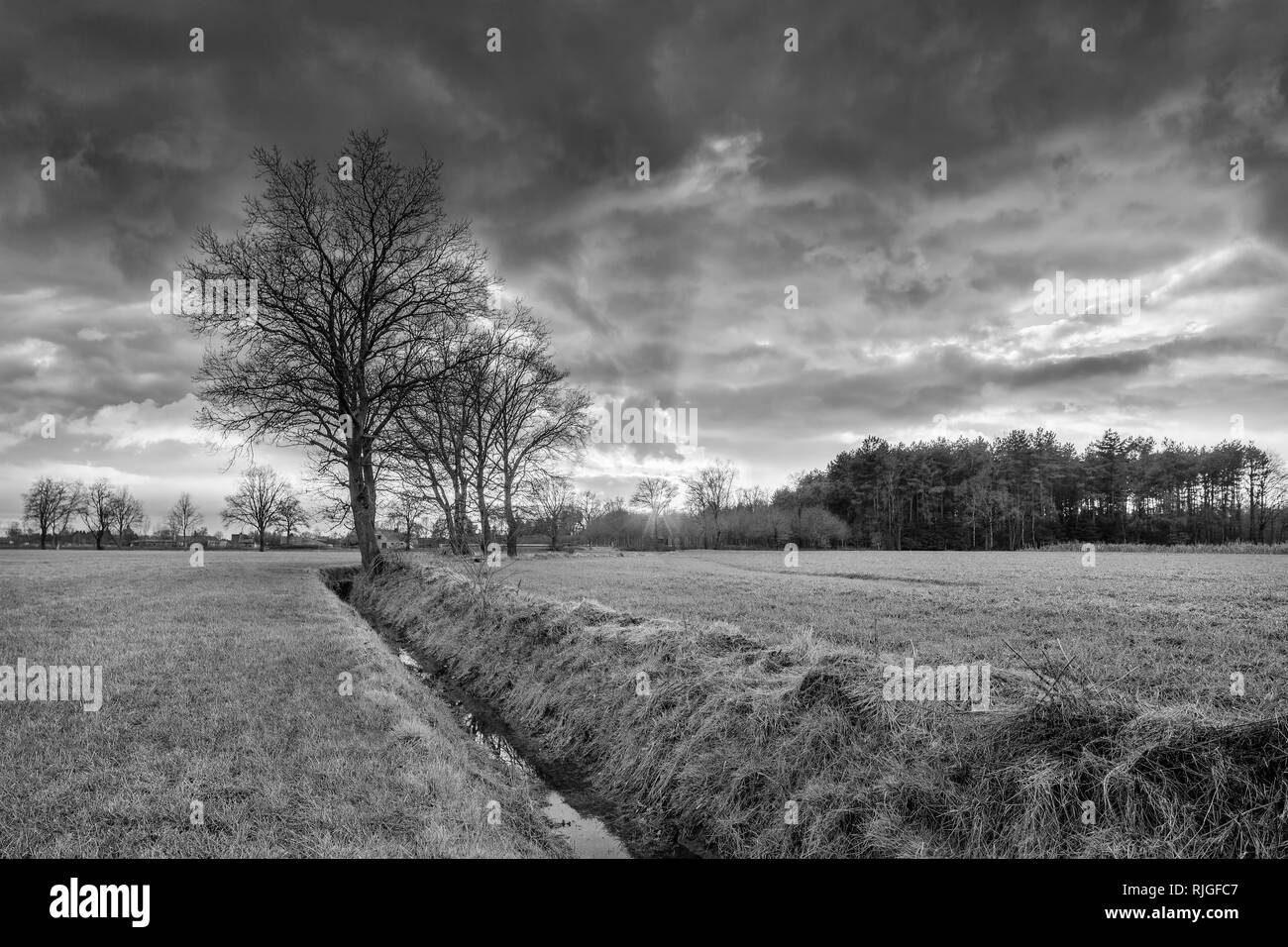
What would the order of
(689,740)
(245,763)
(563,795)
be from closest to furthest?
1. (245,763)
2. (689,740)
3. (563,795)

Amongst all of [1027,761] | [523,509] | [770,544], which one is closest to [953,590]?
[1027,761]

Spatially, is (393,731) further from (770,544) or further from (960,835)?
(770,544)

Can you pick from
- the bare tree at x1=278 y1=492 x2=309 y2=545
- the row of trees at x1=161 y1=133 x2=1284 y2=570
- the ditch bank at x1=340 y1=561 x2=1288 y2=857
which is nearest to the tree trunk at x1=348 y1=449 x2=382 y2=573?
the row of trees at x1=161 y1=133 x2=1284 y2=570

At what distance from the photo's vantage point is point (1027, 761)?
4410mm

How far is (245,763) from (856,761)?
18.5 feet

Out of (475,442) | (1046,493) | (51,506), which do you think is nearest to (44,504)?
(51,506)

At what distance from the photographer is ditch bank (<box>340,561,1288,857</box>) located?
3.87 m

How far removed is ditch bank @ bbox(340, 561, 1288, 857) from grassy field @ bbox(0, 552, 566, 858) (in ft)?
4.49

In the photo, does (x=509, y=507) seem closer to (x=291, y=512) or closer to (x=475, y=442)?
(x=475, y=442)

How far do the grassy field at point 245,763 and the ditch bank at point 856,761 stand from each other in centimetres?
137

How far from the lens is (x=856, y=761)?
5.30 m

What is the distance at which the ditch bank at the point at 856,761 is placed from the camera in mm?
3871

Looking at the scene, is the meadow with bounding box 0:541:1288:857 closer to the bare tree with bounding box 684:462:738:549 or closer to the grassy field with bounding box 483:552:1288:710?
the grassy field with bounding box 483:552:1288:710
